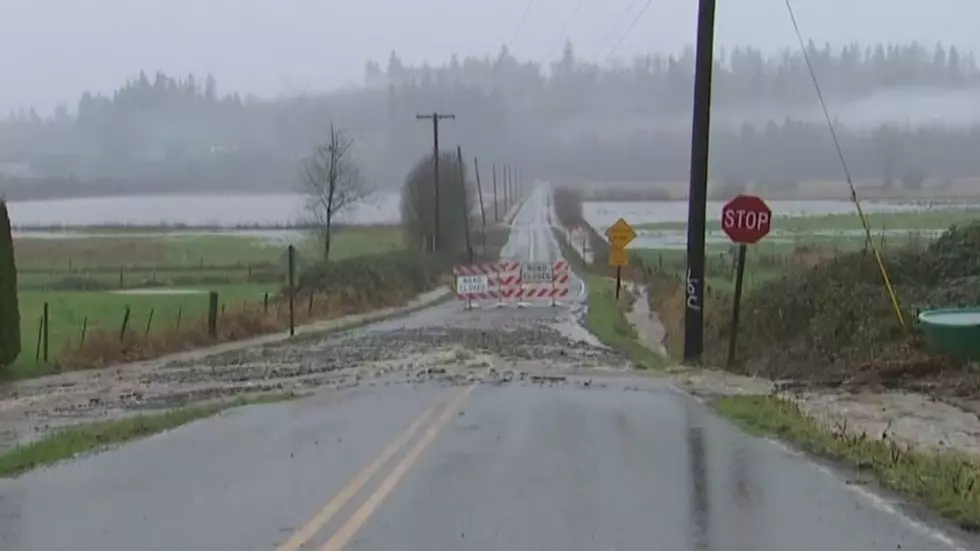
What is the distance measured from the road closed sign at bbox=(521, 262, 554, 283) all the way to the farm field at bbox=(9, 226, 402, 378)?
397 inches

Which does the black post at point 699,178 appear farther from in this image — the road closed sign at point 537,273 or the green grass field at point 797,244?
the road closed sign at point 537,273

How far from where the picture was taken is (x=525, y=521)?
26.9 feet

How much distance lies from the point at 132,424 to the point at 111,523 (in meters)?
5.72

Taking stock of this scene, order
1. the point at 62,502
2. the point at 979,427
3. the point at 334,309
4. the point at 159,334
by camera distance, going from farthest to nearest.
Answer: the point at 334,309
the point at 159,334
the point at 979,427
the point at 62,502

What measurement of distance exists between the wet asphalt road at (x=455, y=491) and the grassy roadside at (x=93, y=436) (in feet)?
1.00

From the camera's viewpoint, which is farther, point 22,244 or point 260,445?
point 22,244

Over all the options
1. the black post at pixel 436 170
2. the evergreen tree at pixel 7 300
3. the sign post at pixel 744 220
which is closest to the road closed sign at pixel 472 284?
the black post at pixel 436 170

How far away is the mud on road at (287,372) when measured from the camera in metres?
17.2

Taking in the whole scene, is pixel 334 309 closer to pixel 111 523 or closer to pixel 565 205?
pixel 111 523

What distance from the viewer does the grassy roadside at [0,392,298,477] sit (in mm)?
11180

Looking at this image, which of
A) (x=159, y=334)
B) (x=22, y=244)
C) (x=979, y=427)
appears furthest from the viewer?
(x=22, y=244)

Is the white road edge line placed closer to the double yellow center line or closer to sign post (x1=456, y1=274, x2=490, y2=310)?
the double yellow center line

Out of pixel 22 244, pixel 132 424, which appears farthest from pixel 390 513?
pixel 22 244

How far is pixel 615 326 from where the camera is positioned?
117 ft
